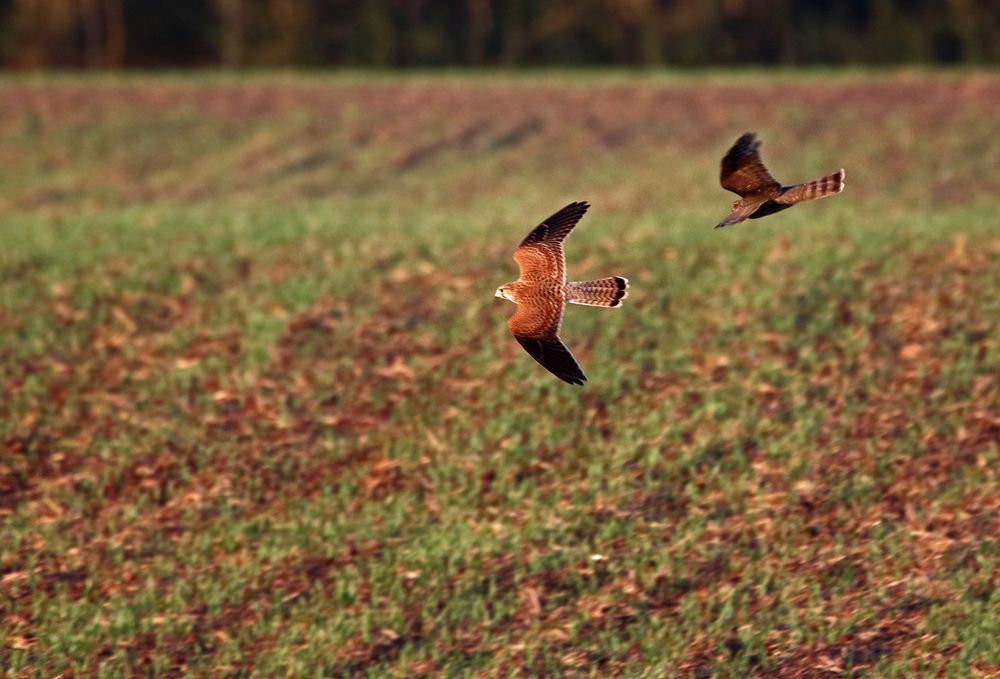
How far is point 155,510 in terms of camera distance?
8.81 meters

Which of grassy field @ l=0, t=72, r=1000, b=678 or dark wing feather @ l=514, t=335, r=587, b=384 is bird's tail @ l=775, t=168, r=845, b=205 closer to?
dark wing feather @ l=514, t=335, r=587, b=384

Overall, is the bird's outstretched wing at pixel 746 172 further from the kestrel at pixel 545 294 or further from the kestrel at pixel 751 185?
the kestrel at pixel 545 294

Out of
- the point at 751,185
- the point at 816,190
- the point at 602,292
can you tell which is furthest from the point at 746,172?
the point at 602,292

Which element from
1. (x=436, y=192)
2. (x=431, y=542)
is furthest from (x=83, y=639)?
(x=436, y=192)

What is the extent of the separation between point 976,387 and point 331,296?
4560 mm

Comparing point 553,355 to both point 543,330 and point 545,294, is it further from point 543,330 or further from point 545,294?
point 545,294

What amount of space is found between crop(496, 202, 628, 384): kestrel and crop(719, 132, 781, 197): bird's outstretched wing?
658 mm

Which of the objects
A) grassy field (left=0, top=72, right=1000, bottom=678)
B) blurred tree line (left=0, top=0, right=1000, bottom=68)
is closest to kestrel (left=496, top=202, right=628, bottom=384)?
grassy field (left=0, top=72, right=1000, bottom=678)

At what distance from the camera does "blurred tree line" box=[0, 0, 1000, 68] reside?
1352 inches

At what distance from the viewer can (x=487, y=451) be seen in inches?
360

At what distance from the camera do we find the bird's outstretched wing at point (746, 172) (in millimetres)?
5059

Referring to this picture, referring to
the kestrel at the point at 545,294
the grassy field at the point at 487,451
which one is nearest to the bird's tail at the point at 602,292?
the kestrel at the point at 545,294

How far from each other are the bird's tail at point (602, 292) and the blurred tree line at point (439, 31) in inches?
1151

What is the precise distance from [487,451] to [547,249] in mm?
3629
